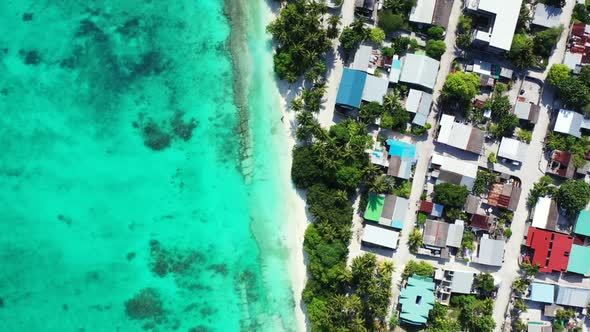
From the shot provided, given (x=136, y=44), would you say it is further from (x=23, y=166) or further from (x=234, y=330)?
(x=234, y=330)

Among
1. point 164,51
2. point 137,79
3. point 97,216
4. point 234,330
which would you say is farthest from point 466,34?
point 97,216

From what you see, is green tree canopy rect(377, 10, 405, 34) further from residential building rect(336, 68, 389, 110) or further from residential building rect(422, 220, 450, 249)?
residential building rect(422, 220, 450, 249)

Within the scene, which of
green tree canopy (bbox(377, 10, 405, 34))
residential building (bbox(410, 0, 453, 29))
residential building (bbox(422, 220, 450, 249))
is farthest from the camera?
residential building (bbox(422, 220, 450, 249))

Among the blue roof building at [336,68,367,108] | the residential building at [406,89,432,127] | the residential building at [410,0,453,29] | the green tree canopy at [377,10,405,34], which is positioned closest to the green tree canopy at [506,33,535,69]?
the residential building at [410,0,453,29]

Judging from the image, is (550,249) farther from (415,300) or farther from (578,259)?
(415,300)

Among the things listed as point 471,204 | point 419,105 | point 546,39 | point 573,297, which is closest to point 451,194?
point 471,204

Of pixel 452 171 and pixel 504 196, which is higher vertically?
pixel 452 171

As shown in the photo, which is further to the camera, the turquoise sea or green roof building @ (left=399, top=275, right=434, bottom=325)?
green roof building @ (left=399, top=275, right=434, bottom=325)
